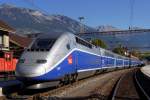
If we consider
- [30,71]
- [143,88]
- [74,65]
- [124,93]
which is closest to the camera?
[30,71]

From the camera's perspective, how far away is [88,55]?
3091cm

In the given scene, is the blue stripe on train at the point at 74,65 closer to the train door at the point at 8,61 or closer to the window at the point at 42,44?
the window at the point at 42,44

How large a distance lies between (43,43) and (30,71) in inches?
108

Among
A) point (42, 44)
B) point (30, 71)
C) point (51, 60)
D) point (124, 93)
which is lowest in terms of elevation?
point (124, 93)

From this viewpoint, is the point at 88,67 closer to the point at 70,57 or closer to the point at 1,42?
the point at 70,57

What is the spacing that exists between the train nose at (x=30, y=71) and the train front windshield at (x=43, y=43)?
188 cm

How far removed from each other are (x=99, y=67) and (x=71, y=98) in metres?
20.9

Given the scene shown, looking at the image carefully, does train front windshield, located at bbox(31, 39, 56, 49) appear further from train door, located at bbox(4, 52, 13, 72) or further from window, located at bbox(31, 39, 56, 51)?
train door, located at bbox(4, 52, 13, 72)

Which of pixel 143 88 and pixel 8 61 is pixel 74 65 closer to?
pixel 143 88

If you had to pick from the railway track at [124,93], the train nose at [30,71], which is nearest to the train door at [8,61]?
the railway track at [124,93]

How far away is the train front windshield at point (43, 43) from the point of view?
20.9 m

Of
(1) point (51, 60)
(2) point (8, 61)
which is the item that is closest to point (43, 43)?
(1) point (51, 60)

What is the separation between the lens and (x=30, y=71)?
1892 cm

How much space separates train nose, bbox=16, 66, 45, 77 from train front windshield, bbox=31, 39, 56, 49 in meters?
1.88
